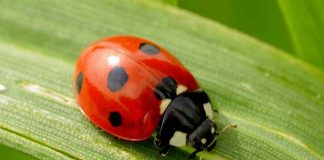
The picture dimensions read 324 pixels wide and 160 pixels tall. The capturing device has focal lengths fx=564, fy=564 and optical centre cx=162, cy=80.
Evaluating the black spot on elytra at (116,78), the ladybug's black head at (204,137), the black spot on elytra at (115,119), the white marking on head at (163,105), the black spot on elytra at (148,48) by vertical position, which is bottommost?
the ladybug's black head at (204,137)

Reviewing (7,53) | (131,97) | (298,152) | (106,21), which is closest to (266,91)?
(298,152)

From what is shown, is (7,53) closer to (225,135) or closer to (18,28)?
(18,28)

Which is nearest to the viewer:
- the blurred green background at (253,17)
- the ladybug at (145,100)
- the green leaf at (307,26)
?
the ladybug at (145,100)

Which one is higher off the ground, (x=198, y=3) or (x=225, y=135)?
(x=198, y=3)

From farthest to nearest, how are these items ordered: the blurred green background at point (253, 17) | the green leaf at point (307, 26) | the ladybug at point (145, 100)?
the blurred green background at point (253, 17) < the green leaf at point (307, 26) < the ladybug at point (145, 100)

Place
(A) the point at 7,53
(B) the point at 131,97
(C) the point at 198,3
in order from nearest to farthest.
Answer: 1. (B) the point at 131,97
2. (A) the point at 7,53
3. (C) the point at 198,3

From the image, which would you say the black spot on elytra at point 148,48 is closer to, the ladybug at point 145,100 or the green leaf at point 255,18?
the ladybug at point 145,100

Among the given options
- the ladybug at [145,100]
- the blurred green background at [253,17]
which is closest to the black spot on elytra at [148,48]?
the ladybug at [145,100]
